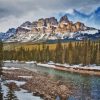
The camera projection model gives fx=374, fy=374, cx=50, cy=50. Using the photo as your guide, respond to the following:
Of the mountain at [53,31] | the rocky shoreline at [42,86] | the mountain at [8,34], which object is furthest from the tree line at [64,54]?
the rocky shoreline at [42,86]

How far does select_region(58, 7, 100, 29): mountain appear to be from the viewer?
34.9 ft

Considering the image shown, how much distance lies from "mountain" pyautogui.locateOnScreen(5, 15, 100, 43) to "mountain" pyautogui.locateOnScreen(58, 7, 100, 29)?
0.15ft

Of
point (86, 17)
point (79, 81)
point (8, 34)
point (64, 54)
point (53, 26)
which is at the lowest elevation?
point (79, 81)

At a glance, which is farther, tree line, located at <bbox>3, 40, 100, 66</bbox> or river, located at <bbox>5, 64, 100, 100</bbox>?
tree line, located at <bbox>3, 40, 100, 66</bbox>

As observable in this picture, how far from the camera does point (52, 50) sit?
11.4 metres

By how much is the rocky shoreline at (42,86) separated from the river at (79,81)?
18 cm

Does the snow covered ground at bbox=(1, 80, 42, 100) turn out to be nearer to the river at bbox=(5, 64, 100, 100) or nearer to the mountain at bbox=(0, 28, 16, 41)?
the river at bbox=(5, 64, 100, 100)

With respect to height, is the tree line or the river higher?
the tree line

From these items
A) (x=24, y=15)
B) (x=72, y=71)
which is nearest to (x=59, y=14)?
(x=24, y=15)

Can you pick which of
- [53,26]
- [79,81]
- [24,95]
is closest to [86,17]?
[53,26]

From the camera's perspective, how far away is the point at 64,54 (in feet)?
37.1

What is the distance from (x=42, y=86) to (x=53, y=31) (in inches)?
62.9

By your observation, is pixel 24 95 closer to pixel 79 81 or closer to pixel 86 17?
pixel 79 81

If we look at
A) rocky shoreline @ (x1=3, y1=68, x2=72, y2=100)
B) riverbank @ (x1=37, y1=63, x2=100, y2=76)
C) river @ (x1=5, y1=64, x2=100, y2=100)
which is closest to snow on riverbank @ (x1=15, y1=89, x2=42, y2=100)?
rocky shoreline @ (x1=3, y1=68, x2=72, y2=100)
